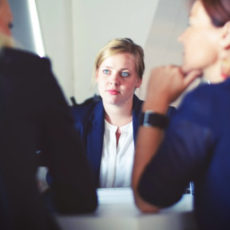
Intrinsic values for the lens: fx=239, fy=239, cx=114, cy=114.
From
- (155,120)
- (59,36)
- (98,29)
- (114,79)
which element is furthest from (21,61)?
(98,29)

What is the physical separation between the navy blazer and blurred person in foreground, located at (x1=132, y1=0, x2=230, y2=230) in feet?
0.96

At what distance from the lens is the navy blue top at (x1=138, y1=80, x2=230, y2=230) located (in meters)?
0.31

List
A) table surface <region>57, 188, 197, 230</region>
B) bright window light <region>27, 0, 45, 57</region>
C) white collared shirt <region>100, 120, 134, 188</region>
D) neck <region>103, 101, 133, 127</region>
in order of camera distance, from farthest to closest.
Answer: neck <region>103, 101, 133, 127</region> → white collared shirt <region>100, 120, 134, 188</region> → bright window light <region>27, 0, 45, 57</region> → table surface <region>57, 188, 197, 230</region>

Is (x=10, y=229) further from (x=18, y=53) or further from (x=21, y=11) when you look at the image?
(x=21, y=11)

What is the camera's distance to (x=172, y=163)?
0.32 m

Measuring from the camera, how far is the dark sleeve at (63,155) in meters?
0.31

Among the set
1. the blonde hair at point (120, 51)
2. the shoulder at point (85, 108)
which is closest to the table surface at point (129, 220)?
the shoulder at point (85, 108)

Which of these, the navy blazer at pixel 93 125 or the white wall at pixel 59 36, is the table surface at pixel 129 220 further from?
the white wall at pixel 59 36

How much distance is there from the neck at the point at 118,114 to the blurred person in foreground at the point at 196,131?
369 millimetres

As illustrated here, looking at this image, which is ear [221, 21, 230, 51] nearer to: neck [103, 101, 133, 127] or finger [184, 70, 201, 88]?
finger [184, 70, 201, 88]

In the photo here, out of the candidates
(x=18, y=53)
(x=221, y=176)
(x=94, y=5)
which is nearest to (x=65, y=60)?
(x=94, y=5)

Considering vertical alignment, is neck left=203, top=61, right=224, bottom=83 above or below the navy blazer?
above

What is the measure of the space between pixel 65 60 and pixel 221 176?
0.64 metres

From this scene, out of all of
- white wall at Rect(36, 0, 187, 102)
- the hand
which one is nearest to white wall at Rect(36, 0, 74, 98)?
white wall at Rect(36, 0, 187, 102)
